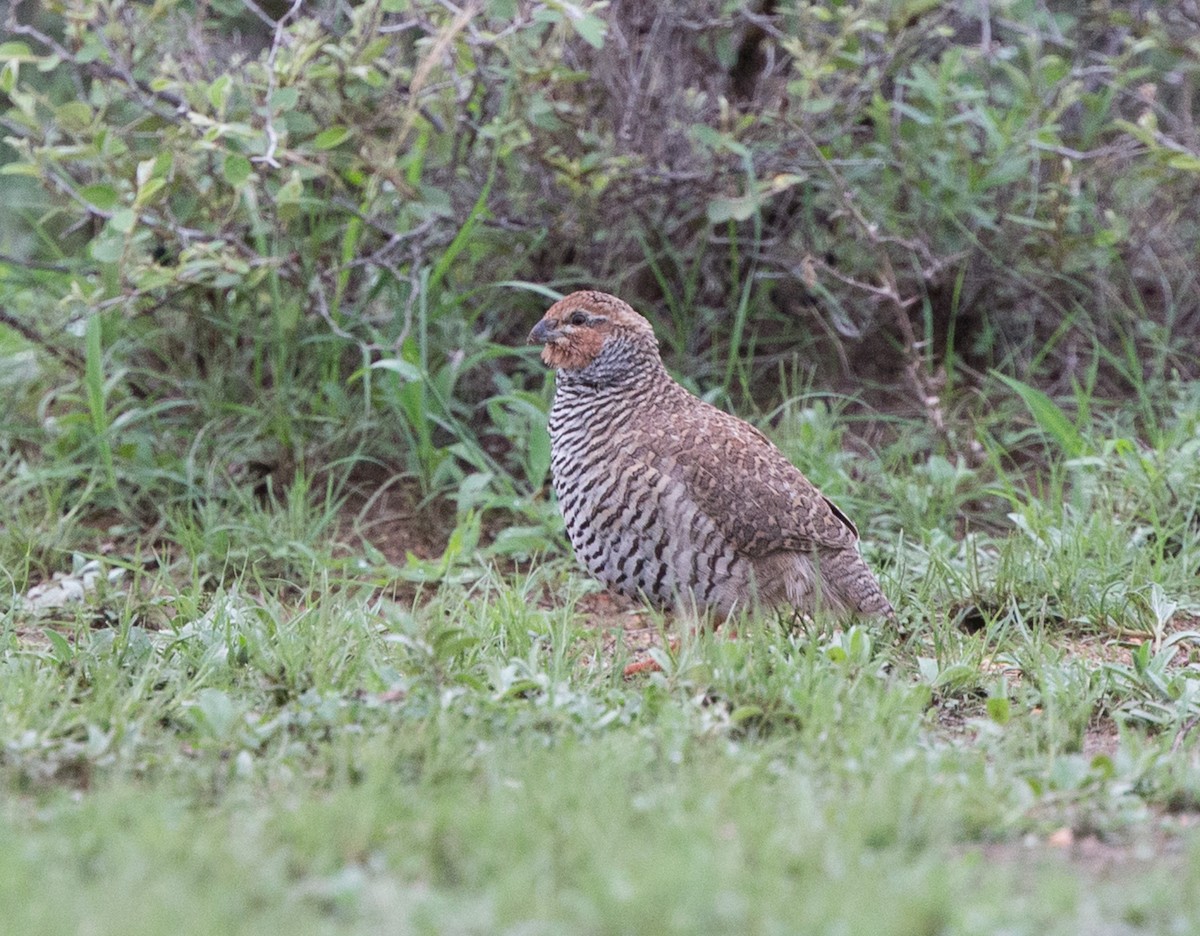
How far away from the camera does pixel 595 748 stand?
3586 millimetres

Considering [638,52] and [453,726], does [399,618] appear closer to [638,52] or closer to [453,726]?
[453,726]

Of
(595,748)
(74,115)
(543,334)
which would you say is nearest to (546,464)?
(543,334)

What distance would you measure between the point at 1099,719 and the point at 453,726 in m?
1.85

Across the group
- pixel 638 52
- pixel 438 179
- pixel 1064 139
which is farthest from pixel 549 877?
pixel 1064 139

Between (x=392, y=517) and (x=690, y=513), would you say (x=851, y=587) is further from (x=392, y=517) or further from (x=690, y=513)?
(x=392, y=517)

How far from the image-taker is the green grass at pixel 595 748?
9.19 feet

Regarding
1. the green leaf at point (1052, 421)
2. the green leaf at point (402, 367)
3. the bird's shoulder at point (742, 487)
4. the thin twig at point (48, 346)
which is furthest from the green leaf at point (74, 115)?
the green leaf at point (1052, 421)

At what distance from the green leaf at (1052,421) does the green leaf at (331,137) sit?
2.74m

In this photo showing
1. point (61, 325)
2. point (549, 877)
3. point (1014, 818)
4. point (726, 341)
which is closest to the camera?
point (549, 877)

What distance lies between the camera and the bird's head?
17.2ft

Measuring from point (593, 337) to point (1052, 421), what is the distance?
2136 mm

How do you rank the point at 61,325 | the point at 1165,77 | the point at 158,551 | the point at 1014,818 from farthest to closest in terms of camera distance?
the point at 1165,77, the point at 61,325, the point at 158,551, the point at 1014,818

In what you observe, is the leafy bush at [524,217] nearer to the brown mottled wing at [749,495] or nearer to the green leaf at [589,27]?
the green leaf at [589,27]

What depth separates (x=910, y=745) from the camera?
12.3 feet
